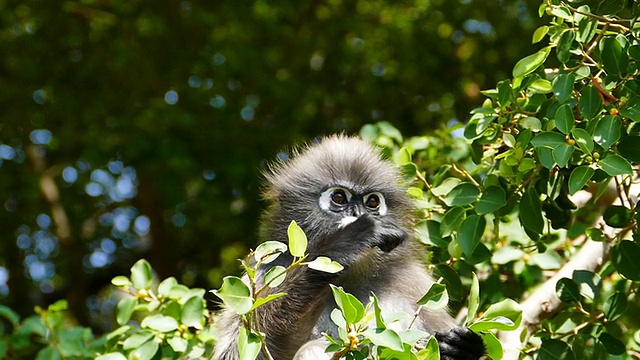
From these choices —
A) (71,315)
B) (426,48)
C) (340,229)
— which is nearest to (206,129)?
(426,48)

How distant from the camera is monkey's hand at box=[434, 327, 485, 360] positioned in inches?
121

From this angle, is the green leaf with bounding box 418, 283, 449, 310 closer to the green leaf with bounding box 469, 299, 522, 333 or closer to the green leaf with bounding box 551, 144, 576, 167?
the green leaf with bounding box 469, 299, 522, 333

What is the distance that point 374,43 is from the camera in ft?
25.3

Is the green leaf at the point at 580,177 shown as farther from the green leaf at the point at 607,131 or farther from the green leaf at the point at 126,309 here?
the green leaf at the point at 126,309

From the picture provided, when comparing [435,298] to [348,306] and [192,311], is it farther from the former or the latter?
[192,311]

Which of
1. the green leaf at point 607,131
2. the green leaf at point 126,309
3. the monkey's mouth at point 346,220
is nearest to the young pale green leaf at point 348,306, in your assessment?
the green leaf at point 607,131

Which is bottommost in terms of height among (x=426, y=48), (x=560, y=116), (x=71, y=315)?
(x=71, y=315)

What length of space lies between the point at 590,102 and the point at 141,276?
6.73 feet

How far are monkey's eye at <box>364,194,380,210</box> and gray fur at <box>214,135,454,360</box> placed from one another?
0.09 ft

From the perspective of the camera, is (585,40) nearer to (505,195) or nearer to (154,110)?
(505,195)

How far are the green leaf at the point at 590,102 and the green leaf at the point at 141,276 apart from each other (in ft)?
6.59

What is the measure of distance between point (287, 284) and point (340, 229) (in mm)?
315

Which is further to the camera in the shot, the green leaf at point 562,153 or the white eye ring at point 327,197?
the white eye ring at point 327,197

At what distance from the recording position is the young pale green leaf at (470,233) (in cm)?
319
